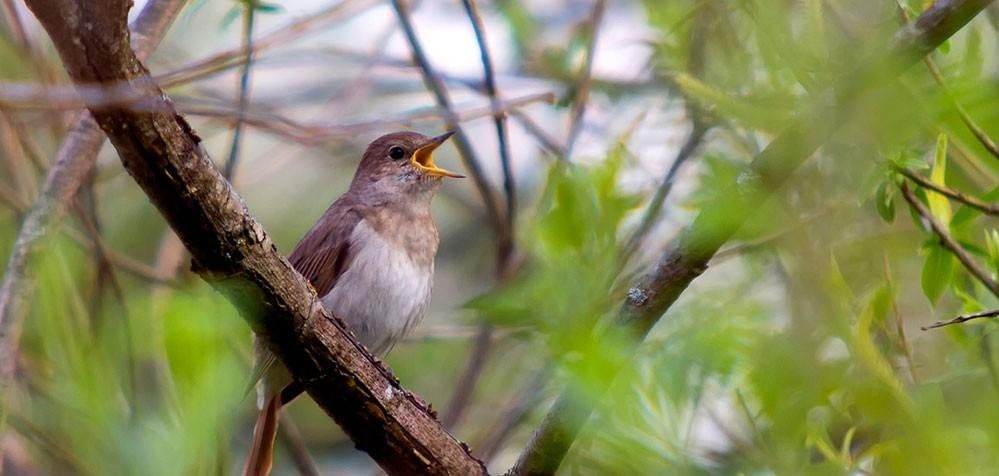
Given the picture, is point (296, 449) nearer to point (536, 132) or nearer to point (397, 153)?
point (397, 153)

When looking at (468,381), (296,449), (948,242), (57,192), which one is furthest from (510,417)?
(948,242)

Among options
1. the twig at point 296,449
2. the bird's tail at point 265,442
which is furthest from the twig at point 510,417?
the bird's tail at point 265,442

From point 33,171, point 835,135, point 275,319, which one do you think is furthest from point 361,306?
point 835,135

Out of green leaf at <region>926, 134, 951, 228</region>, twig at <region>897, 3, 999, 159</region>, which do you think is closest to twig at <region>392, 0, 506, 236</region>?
green leaf at <region>926, 134, 951, 228</region>

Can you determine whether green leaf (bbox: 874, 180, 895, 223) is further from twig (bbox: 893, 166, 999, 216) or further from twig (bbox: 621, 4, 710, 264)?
twig (bbox: 621, 4, 710, 264)

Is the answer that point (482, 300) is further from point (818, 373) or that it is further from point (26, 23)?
point (26, 23)

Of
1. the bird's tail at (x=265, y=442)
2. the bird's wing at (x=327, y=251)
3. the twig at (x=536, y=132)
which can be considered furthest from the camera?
the twig at (x=536, y=132)

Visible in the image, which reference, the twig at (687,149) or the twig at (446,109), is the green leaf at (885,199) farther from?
the twig at (446,109)
